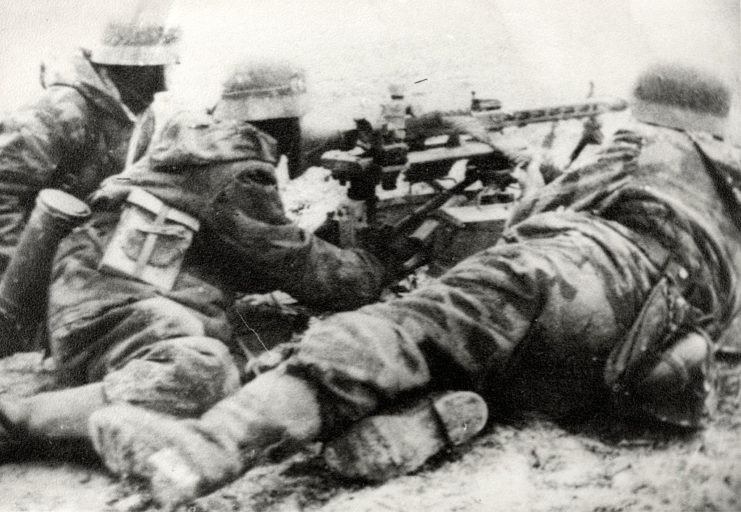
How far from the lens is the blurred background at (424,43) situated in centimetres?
209

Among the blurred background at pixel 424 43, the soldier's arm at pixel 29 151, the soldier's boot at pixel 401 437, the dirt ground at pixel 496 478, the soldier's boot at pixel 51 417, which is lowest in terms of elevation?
the dirt ground at pixel 496 478

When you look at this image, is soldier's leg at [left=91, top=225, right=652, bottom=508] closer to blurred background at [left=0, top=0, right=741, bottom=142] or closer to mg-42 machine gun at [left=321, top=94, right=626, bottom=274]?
mg-42 machine gun at [left=321, top=94, right=626, bottom=274]

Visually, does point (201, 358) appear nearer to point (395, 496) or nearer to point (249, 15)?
point (395, 496)

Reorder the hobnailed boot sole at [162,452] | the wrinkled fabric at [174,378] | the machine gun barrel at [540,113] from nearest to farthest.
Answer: the hobnailed boot sole at [162,452], the wrinkled fabric at [174,378], the machine gun barrel at [540,113]

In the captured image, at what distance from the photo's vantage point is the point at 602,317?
6.62 feet

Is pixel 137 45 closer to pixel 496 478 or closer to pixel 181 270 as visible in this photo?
pixel 181 270

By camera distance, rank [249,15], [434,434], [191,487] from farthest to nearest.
Answer: [249,15] < [434,434] < [191,487]

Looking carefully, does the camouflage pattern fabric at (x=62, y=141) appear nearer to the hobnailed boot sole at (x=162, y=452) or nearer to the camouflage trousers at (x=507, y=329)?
the hobnailed boot sole at (x=162, y=452)

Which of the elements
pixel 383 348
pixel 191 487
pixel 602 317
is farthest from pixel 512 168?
pixel 191 487

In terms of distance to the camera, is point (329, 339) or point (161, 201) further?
point (161, 201)

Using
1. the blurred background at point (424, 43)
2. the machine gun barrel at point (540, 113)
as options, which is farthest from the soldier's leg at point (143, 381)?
the machine gun barrel at point (540, 113)

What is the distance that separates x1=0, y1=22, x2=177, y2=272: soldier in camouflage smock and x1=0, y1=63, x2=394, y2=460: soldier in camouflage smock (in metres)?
0.12

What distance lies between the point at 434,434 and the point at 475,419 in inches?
5.2

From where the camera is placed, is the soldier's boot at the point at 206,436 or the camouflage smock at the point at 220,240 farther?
the camouflage smock at the point at 220,240
